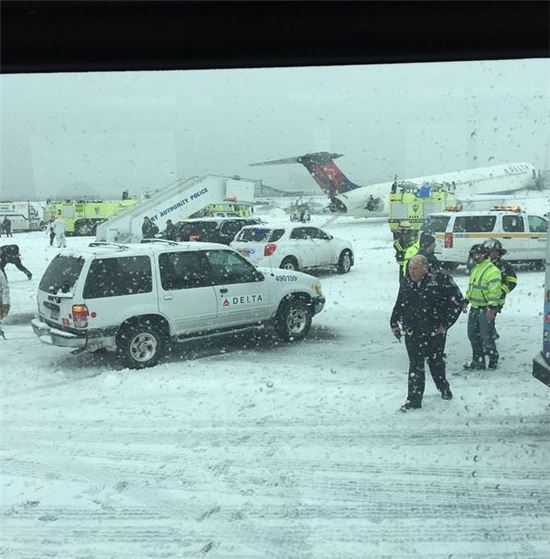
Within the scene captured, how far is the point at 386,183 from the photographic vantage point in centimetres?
504

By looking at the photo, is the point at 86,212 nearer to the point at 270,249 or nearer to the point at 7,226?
the point at 7,226

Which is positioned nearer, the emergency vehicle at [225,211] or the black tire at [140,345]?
the black tire at [140,345]

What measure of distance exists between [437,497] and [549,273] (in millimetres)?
1371

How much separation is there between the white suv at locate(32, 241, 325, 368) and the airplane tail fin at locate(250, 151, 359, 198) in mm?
981

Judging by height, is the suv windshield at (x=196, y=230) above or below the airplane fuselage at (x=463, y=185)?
below

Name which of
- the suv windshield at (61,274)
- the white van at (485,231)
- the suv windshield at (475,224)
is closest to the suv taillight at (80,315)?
the suv windshield at (61,274)

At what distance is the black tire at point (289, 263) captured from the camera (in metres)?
5.79

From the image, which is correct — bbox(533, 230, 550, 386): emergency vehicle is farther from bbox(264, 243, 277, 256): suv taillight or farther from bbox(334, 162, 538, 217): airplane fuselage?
bbox(264, 243, 277, 256): suv taillight

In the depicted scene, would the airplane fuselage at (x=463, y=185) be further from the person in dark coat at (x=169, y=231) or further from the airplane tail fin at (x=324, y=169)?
the person in dark coat at (x=169, y=231)

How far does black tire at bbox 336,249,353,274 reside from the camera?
20.4 feet

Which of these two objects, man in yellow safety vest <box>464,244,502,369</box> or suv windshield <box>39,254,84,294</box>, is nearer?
man in yellow safety vest <box>464,244,502,369</box>

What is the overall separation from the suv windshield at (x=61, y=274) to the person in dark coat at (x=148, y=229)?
2.27 ft

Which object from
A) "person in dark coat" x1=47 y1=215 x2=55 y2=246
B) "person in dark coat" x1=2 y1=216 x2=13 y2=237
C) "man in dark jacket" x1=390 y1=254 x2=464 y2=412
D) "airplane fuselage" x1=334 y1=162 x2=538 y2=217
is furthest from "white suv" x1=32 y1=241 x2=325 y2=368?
"man in dark jacket" x1=390 y1=254 x2=464 y2=412

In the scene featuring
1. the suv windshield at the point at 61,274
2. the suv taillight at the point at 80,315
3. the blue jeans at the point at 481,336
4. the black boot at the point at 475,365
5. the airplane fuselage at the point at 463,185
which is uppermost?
the airplane fuselage at the point at 463,185
